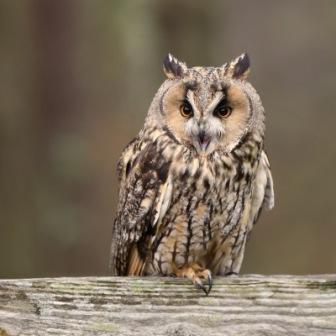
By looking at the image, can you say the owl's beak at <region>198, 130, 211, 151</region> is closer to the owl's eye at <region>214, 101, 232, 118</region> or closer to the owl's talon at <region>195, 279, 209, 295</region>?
the owl's eye at <region>214, 101, 232, 118</region>

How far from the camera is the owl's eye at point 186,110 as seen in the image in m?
2.85

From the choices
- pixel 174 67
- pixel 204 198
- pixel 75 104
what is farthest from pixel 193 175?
pixel 75 104

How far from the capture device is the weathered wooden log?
2012 mm

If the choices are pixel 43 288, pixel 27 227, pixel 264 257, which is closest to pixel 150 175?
pixel 43 288

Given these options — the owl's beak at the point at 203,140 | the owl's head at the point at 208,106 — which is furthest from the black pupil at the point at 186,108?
the owl's beak at the point at 203,140

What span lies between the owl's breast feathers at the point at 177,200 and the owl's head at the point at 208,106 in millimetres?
49

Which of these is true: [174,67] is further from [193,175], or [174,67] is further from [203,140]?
[193,175]

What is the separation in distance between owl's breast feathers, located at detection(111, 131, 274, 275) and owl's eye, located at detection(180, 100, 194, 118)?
11cm

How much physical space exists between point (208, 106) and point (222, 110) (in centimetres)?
14

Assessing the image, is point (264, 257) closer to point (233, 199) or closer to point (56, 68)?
point (56, 68)

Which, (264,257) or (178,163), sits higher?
(264,257)

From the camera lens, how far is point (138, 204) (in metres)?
3.07

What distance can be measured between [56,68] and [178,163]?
2.39 m

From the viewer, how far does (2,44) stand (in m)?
5.07
